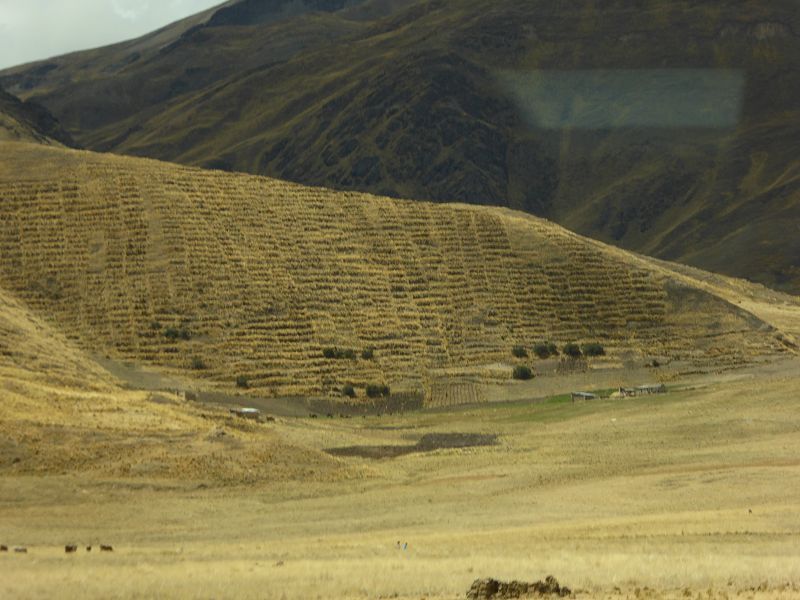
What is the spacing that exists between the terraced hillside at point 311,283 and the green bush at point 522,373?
104 cm

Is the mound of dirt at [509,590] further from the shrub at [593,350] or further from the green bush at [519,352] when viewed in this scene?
the shrub at [593,350]

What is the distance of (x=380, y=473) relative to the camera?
43.6m

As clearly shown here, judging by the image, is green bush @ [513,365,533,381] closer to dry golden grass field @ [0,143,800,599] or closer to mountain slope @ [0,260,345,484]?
dry golden grass field @ [0,143,800,599]

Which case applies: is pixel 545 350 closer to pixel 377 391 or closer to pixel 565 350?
pixel 565 350

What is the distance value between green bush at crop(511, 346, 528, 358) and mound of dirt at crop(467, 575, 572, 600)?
5550 cm

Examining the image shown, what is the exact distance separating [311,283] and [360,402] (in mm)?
16229

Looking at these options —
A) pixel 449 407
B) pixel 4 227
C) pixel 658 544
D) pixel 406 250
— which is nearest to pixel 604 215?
pixel 406 250

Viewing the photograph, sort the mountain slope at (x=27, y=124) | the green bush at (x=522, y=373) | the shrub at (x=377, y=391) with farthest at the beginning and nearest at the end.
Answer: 1. the mountain slope at (x=27, y=124)
2. the green bush at (x=522, y=373)
3. the shrub at (x=377, y=391)

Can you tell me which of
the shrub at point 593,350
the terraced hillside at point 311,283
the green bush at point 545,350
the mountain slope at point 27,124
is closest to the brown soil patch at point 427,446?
the terraced hillside at point 311,283

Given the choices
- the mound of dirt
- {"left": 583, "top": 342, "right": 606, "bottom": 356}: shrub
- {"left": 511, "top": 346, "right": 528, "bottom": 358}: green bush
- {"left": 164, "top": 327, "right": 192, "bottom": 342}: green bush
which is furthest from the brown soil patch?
the mound of dirt

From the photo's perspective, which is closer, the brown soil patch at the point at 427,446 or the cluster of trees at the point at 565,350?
the brown soil patch at the point at 427,446

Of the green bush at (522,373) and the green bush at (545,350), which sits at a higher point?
the green bush at (545,350)

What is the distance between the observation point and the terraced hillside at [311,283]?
2987 inches

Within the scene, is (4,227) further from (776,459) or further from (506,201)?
(506,201)
